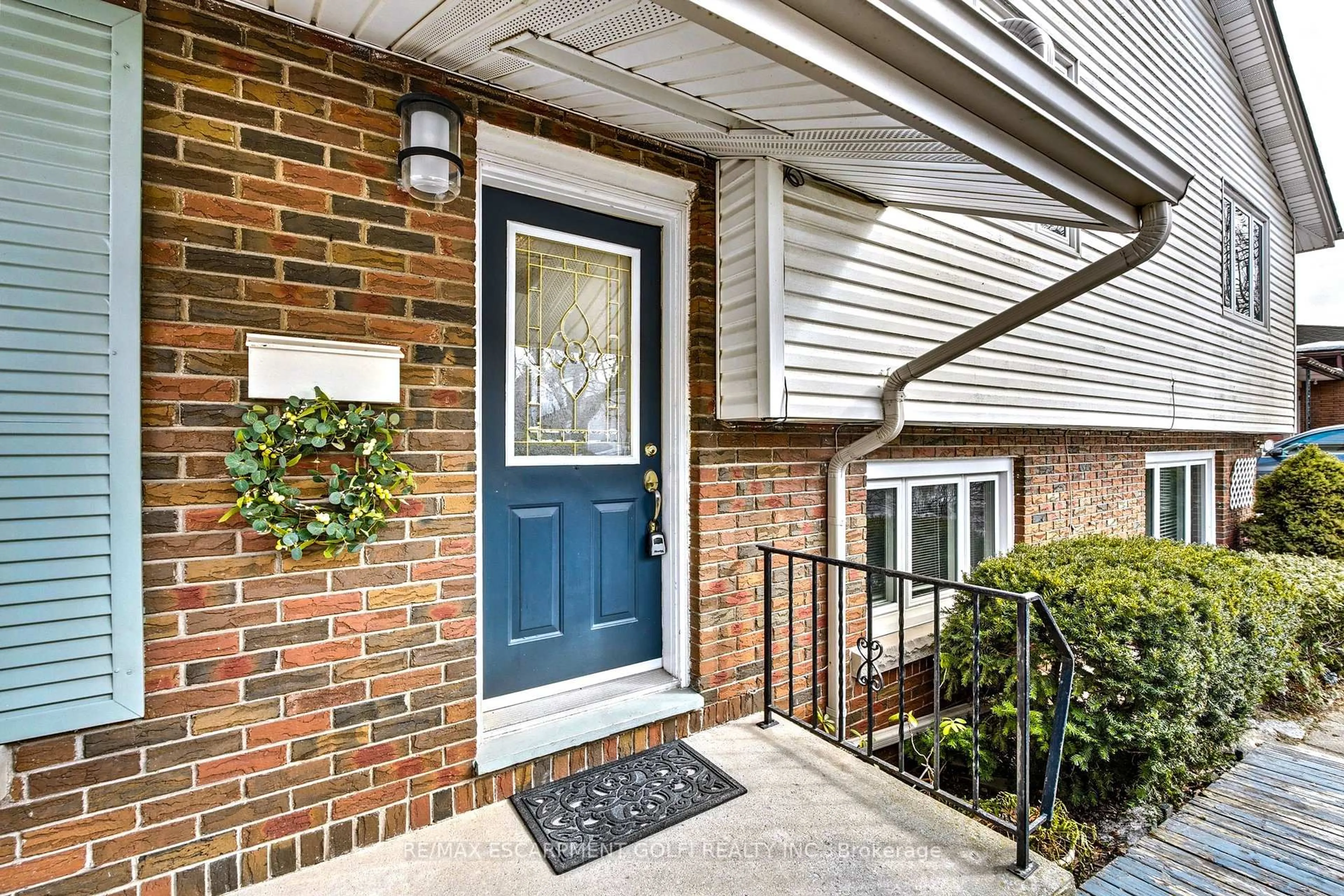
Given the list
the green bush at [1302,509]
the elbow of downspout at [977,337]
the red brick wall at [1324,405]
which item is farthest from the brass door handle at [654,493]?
the red brick wall at [1324,405]

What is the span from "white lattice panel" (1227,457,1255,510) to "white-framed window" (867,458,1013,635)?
491cm

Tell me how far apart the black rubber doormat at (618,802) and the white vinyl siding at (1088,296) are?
140 centimetres

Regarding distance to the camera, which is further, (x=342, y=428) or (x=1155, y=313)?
(x=1155, y=313)

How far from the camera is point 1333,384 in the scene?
14.4m

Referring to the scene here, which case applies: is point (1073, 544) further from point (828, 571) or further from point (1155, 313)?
point (1155, 313)

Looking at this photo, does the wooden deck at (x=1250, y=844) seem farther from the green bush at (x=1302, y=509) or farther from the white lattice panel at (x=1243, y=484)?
the white lattice panel at (x=1243, y=484)

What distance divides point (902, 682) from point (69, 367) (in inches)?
107

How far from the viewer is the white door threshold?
2078mm

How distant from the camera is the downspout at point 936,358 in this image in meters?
2.15

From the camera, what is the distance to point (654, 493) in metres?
2.61

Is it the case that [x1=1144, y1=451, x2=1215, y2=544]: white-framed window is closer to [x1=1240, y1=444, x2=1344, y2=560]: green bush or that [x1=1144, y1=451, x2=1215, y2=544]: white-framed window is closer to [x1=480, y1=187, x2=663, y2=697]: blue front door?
[x1=1240, y1=444, x2=1344, y2=560]: green bush

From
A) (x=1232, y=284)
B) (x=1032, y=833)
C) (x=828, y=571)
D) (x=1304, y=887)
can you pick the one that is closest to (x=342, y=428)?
(x=828, y=571)

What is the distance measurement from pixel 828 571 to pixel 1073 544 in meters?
1.82

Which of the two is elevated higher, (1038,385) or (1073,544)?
(1038,385)
